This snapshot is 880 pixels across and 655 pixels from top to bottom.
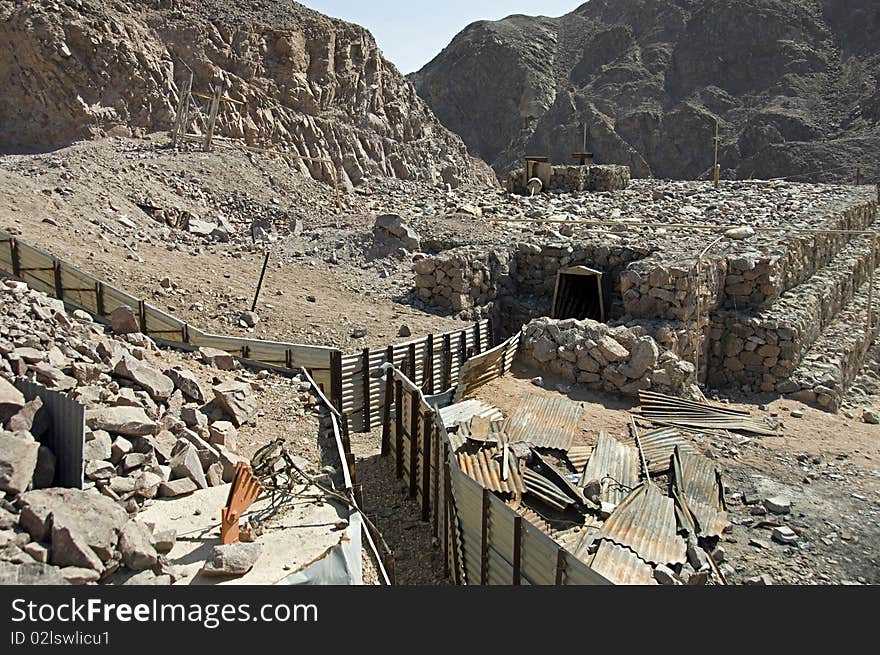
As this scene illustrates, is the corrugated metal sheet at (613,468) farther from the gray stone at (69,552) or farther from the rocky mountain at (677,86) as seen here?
the rocky mountain at (677,86)

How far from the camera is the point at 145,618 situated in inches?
158

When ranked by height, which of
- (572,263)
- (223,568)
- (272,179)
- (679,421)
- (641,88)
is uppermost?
(641,88)

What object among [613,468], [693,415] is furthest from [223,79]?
[613,468]

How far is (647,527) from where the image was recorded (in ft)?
22.2

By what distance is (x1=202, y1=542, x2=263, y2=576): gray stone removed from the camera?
485 cm

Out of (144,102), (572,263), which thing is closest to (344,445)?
(572,263)

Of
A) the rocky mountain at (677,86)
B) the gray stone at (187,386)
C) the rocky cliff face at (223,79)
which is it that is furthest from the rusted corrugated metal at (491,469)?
the rocky mountain at (677,86)

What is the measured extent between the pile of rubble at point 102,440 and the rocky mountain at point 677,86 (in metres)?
43.2

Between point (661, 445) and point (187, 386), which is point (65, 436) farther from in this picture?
point (661, 445)

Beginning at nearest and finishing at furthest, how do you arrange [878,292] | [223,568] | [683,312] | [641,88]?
1. [223,568]
2. [683,312]
3. [878,292]
4. [641,88]

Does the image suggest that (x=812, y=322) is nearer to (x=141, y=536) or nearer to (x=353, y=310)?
(x=353, y=310)

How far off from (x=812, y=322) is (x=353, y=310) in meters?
8.78

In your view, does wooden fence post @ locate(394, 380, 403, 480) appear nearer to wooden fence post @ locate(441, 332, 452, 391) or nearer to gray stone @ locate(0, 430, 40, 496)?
wooden fence post @ locate(441, 332, 452, 391)

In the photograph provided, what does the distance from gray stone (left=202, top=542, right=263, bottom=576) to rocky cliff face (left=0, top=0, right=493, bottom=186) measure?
706 inches
